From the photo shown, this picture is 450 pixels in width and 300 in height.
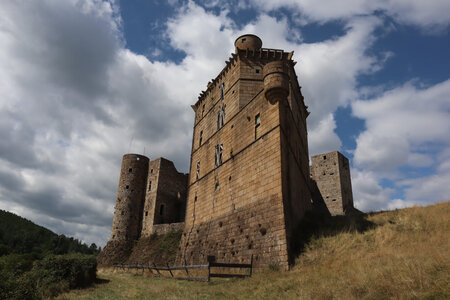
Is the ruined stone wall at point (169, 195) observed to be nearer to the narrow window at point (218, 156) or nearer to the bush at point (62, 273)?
the narrow window at point (218, 156)

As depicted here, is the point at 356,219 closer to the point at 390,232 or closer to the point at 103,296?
the point at 390,232

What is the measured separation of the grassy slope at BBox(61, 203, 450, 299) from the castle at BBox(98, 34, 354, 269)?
70.3 inches

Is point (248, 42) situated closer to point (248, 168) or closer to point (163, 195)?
point (248, 168)

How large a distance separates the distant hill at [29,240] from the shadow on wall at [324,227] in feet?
174

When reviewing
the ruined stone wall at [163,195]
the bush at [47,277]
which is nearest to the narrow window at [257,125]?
the bush at [47,277]

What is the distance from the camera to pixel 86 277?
14.0 m

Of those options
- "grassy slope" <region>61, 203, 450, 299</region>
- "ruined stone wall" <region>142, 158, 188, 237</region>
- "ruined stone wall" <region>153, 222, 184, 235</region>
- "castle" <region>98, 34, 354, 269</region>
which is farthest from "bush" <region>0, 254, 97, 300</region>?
"ruined stone wall" <region>142, 158, 188, 237</region>

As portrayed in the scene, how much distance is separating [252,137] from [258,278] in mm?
8496

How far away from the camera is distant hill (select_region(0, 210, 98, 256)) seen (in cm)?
6196

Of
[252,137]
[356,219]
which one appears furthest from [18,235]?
[356,219]

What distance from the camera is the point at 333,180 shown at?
30859 mm

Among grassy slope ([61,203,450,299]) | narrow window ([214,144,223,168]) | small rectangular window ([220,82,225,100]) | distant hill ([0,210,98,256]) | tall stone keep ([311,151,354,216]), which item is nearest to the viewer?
grassy slope ([61,203,450,299])

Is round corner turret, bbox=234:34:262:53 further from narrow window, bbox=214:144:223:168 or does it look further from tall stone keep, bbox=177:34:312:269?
narrow window, bbox=214:144:223:168

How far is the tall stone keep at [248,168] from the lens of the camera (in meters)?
13.7
